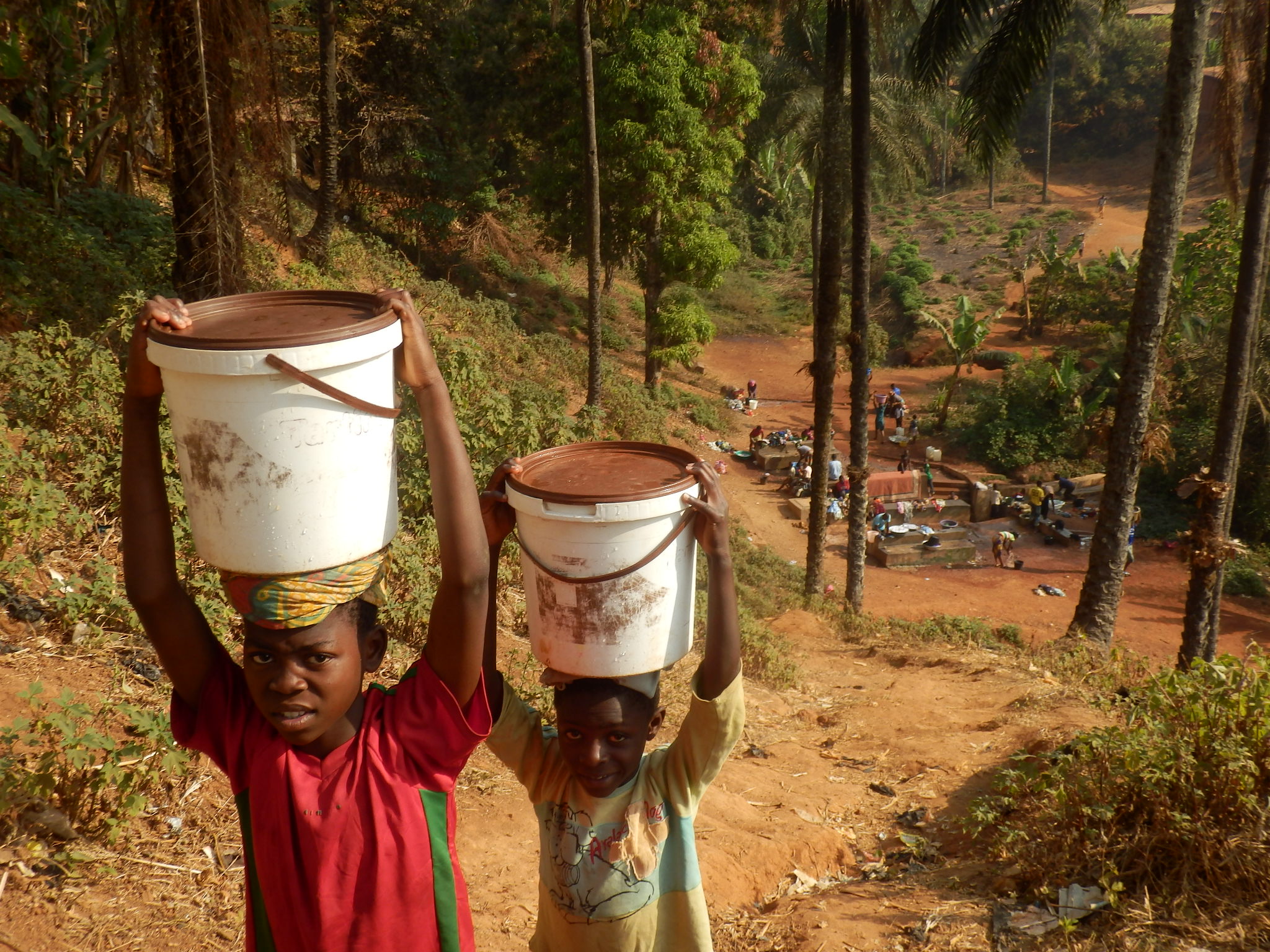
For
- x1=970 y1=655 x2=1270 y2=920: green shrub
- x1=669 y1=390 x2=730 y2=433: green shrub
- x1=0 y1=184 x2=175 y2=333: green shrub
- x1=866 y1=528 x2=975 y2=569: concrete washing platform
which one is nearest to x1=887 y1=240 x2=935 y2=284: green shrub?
x1=669 y1=390 x2=730 y2=433: green shrub

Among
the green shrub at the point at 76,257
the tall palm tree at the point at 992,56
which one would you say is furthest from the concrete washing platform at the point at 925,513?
the green shrub at the point at 76,257

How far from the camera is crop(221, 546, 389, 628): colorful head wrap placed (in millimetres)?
1620

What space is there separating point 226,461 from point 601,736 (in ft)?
3.33

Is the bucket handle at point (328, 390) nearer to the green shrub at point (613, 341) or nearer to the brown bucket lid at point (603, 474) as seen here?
the brown bucket lid at point (603, 474)

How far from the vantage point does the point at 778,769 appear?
19.5 ft

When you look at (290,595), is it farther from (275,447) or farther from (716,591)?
(716,591)

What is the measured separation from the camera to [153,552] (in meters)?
1.78

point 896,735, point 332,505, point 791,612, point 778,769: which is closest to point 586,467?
point 332,505

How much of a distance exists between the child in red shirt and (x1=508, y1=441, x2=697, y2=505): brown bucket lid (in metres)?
0.26

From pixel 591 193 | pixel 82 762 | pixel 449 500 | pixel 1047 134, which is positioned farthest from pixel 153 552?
pixel 1047 134

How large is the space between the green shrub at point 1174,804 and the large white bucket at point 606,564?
8.10 ft

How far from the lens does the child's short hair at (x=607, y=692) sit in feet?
6.79

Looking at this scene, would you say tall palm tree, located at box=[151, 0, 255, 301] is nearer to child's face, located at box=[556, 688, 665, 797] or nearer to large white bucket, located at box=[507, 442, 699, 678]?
large white bucket, located at box=[507, 442, 699, 678]

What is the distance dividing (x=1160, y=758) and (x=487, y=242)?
21744 millimetres
